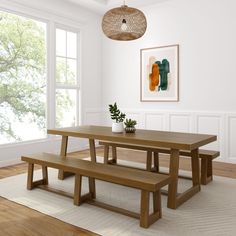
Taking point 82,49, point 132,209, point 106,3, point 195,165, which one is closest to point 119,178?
point 132,209

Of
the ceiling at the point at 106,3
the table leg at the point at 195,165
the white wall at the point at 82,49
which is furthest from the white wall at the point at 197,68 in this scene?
the table leg at the point at 195,165

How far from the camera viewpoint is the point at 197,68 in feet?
16.3

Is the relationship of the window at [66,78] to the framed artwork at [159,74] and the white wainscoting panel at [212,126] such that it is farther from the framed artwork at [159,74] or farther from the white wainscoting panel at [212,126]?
the white wainscoting panel at [212,126]

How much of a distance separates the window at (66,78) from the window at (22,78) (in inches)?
13.9

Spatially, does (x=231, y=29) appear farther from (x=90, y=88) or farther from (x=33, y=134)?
(x=33, y=134)

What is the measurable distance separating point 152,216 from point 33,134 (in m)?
3.21

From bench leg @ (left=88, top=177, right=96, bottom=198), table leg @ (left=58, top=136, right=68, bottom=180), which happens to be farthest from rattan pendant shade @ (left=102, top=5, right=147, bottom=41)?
bench leg @ (left=88, top=177, right=96, bottom=198)

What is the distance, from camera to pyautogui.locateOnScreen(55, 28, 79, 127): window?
540 centimetres

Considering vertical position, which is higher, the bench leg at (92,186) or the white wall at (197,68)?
the white wall at (197,68)

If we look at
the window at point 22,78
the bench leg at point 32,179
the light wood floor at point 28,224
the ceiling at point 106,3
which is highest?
the ceiling at point 106,3

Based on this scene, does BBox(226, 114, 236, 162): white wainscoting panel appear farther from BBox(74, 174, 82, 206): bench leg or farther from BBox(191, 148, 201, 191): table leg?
BBox(74, 174, 82, 206): bench leg

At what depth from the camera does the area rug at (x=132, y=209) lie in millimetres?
2291

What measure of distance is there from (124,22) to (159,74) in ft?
7.37

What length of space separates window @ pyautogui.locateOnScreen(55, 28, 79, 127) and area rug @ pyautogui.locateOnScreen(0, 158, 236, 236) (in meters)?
2.17
